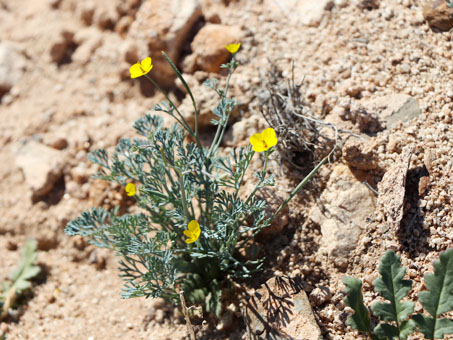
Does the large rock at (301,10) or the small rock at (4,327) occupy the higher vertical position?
the large rock at (301,10)

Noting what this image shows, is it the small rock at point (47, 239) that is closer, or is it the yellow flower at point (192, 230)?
the yellow flower at point (192, 230)

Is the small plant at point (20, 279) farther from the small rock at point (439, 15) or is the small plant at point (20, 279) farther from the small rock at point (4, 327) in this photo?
the small rock at point (439, 15)

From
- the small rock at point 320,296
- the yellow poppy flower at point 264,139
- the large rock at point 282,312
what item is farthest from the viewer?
the small rock at point 320,296

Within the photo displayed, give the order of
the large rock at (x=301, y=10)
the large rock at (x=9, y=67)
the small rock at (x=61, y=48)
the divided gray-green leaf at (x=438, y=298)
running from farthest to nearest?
the small rock at (x=61, y=48) < the large rock at (x=9, y=67) < the large rock at (x=301, y=10) < the divided gray-green leaf at (x=438, y=298)

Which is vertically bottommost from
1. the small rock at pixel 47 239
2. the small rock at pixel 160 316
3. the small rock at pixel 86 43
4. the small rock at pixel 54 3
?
the small rock at pixel 47 239

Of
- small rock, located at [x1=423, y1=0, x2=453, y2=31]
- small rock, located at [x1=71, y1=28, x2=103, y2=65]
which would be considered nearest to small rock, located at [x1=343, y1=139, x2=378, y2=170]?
small rock, located at [x1=423, y1=0, x2=453, y2=31]

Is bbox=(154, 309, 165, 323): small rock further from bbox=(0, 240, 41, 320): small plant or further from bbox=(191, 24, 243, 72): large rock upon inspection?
bbox=(191, 24, 243, 72): large rock

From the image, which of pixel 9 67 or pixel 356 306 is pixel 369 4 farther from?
→ pixel 9 67

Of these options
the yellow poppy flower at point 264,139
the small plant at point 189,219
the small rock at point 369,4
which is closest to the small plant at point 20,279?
the small plant at point 189,219
